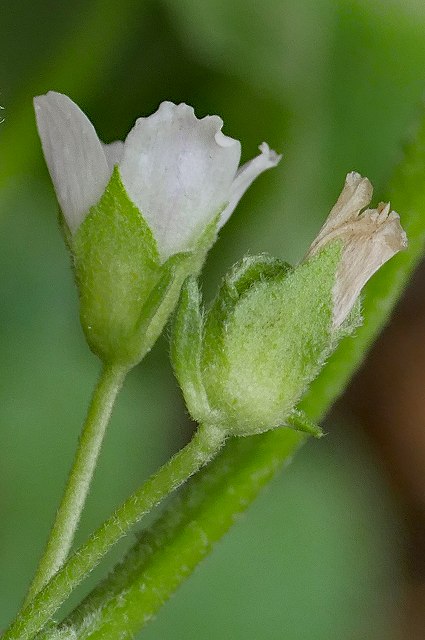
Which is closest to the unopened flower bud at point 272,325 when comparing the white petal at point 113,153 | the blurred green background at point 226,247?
the white petal at point 113,153

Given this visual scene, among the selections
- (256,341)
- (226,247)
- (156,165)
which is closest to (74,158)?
(156,165)

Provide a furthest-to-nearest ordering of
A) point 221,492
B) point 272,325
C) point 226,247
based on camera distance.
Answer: point 226,247, point 221,492, point 272,325

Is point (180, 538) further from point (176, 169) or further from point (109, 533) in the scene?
point (176, 169)

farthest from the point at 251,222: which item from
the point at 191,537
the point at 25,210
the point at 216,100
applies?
the point at 191,537

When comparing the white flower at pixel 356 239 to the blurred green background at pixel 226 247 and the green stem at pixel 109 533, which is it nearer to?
the green stem at pixel 109 533

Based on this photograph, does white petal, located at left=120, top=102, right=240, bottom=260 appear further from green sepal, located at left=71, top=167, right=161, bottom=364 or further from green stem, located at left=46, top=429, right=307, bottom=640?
green stem, located at left=46, top=429, right=307, bottom=640
